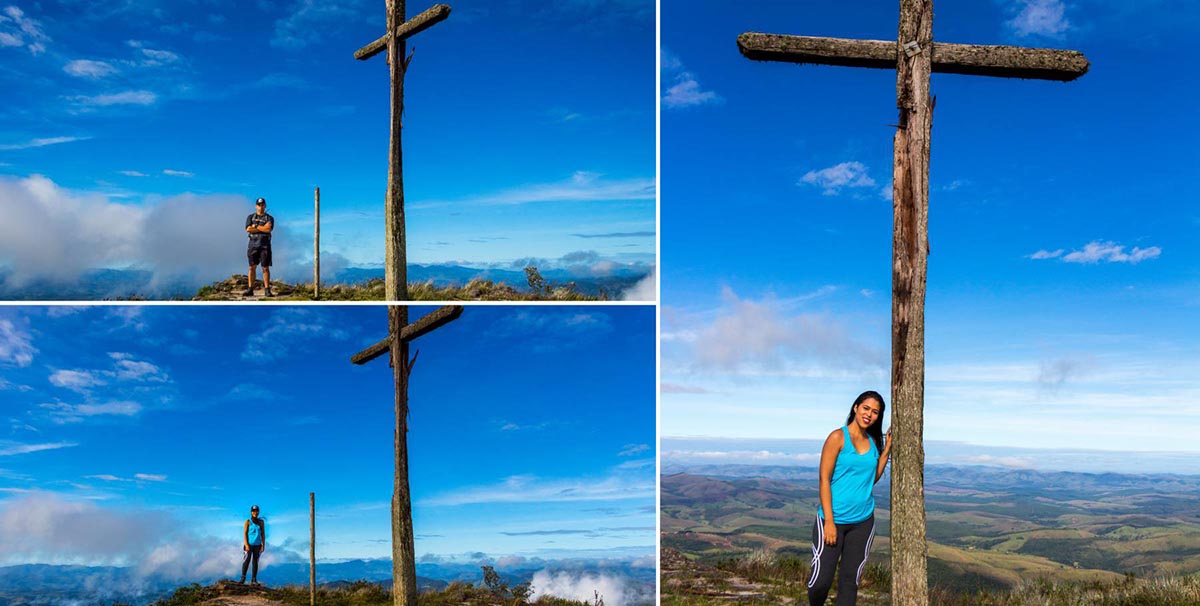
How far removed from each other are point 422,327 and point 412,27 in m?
4.02

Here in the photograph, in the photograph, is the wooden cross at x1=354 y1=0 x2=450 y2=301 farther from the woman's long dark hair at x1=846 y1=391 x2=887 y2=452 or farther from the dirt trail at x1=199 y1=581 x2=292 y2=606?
the woman's long dark hair at x1=846 y1=391 x2=887 y2=452

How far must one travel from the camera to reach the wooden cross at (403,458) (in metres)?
10.3

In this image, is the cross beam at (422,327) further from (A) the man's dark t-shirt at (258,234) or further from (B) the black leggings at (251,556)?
(B) the black leggings at (251,556)

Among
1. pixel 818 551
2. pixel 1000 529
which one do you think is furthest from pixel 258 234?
pixel 1000 529

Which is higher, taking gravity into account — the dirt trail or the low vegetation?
the low vegetation

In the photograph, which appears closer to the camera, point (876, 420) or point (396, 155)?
point (876, 420)

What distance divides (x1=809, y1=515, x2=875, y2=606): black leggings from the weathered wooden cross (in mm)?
365

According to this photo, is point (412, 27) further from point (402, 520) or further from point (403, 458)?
point (402, 520)

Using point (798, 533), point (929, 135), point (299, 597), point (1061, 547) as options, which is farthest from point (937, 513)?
point (929, 135)

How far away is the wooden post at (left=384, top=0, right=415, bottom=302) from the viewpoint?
438 inches

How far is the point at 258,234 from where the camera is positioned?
36.3 ft

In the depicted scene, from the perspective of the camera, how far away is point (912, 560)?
7.07m

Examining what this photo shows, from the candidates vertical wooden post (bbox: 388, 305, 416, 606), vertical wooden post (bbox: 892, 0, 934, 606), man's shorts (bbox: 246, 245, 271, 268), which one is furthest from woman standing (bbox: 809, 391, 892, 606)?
man's shorts (bbox: 246, 245, 271, 268)

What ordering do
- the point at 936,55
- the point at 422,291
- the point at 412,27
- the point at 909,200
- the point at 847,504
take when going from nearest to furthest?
1. the point at 847,504
2. the point at 909,200
3. the point at 936,55
4. the point at 412,27
5. the point at 422,291
